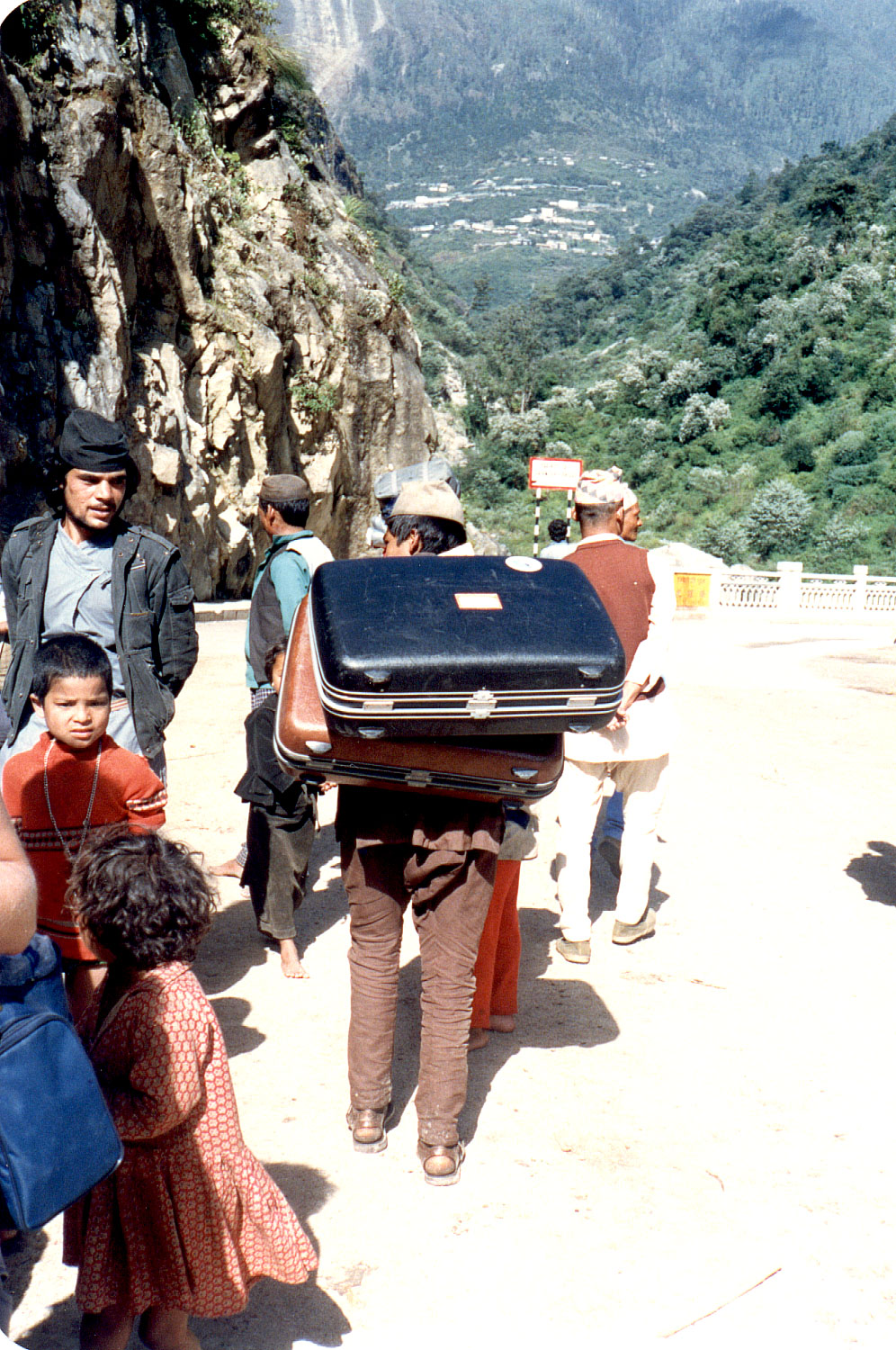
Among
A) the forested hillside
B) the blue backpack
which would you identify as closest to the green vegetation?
the blue backpack

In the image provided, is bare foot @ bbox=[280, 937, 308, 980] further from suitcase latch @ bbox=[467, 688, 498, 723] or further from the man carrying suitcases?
suitcase latch @ bbox=[467, 688, 498, 723]

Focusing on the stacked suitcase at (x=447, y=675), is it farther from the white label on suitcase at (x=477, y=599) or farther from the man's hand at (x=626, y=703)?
the man's hand at (x=626, y=703)

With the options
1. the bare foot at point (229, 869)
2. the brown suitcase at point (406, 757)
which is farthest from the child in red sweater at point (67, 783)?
the bare foot at point (229, 869)

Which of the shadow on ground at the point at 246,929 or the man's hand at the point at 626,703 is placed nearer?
the shadow on ground at the point at 246,929

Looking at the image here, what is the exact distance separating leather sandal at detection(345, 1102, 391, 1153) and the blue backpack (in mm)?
1641

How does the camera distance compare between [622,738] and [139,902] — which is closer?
[139,902]

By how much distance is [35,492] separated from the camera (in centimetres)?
1298

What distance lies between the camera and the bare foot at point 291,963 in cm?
415

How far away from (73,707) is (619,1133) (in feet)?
6.42

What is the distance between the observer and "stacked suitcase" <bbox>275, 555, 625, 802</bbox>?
2.42 m

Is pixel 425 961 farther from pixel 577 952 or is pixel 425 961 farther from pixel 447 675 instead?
pixel 577 952

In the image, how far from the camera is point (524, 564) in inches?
107

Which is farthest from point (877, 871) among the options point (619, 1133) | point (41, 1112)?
point (41, 1112)

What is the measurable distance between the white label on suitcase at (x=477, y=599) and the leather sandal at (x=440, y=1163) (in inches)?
57.3
